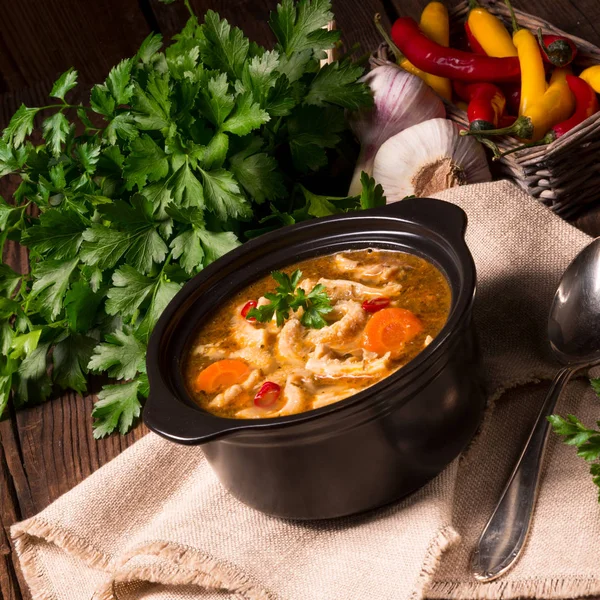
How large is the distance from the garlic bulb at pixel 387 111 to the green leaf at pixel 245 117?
0.50 m

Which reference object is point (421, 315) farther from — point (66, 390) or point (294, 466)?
point (66, 390)

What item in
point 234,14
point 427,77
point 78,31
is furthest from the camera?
point 78,31

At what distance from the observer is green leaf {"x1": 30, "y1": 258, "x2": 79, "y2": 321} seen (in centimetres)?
259

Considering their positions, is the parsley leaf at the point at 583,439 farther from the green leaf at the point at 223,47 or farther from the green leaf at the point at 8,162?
the green leaf at the point at 8,162

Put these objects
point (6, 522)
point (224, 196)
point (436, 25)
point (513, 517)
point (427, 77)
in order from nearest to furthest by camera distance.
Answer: point (513, 517) < point (6, 522) < point (224, 196) < point (427, 77) < point (436, 25)

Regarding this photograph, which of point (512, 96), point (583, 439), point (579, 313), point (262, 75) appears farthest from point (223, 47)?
point (583, 439)

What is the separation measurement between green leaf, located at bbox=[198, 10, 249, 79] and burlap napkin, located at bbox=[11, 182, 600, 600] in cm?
92

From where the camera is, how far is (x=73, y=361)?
254cm

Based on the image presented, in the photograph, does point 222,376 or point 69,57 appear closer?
point 222,376

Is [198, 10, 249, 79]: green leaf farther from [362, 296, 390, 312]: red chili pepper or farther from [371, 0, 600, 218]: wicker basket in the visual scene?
[362, 296, 390, 312]: red chili pepper

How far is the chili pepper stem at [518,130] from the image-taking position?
263 cm

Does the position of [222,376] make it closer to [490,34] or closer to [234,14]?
[490,34]

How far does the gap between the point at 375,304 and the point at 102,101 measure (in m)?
1.23

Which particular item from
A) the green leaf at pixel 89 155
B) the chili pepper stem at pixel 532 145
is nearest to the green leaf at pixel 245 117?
the green leaf at pixel 89 155
